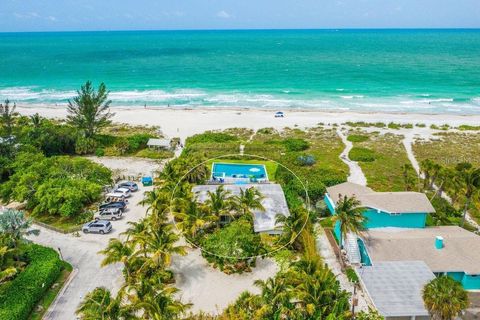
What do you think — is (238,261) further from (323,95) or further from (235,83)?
(235,83)

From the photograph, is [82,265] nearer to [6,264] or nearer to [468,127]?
[6,264]

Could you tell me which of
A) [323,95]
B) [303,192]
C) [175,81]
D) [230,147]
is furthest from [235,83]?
[303,192]

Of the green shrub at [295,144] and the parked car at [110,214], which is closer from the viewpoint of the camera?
the parked car at [110,214]

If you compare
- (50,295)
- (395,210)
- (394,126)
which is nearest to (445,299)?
(395,210)

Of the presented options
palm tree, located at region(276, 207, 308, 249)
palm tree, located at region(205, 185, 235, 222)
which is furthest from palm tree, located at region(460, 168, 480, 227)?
palm tree, located at region(205, 185, 235, 222)

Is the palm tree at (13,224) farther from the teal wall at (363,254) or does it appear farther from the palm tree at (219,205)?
the teal wall at (363,254)

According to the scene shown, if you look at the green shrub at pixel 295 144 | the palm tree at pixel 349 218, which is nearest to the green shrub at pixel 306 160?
the green shrub at pixel 295 144

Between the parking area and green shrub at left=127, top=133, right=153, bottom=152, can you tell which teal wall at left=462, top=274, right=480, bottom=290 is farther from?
green shrub at left=127, top=133, right=153, bottom=152
